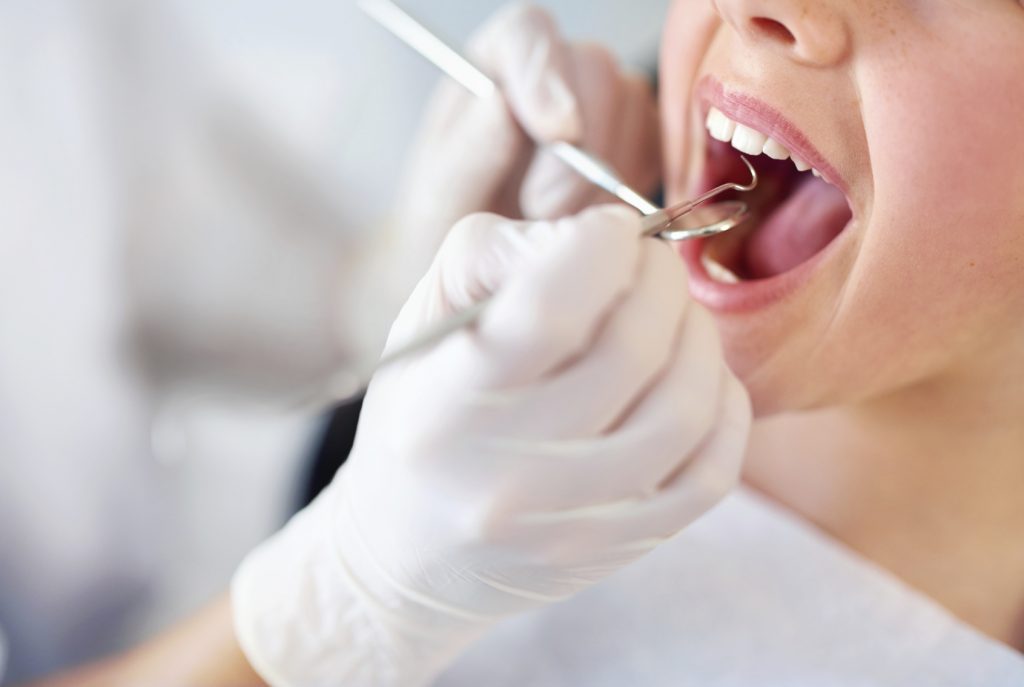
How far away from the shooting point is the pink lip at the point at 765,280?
2.36 ft

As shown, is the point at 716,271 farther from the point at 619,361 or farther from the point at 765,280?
the point at 619,361

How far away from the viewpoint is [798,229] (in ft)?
2.93

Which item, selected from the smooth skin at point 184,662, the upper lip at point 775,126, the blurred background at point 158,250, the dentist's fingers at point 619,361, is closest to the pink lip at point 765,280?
the upper lip at point 775,126

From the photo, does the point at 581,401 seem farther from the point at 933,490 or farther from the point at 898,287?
the point at 933,490

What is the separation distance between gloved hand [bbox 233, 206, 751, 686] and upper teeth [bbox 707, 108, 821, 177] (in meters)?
A: 0.21

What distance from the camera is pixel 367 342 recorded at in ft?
2.33

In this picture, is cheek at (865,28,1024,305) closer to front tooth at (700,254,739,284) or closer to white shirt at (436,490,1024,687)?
front tooth at (700,254,739,284)

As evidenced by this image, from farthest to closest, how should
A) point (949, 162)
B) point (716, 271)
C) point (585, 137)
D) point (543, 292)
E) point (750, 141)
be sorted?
point (585, 137), point (716, 271), point (750, 141), point (949, 162), point (543, 292)

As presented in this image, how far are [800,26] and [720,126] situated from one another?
0.46 ft

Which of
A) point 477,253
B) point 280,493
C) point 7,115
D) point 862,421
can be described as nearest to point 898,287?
point 862,421

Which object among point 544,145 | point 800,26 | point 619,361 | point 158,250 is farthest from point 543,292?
point 158,250

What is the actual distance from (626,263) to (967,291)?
0.32m

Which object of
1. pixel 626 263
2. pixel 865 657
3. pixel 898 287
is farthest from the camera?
pixel 865 657

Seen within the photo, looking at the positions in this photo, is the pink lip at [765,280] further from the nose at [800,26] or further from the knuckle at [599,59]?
the knuckle at [599,59]
